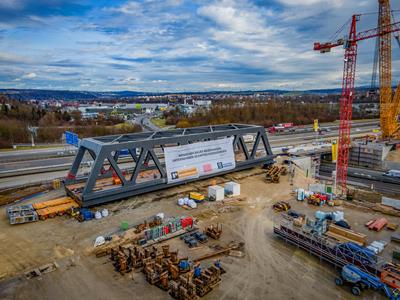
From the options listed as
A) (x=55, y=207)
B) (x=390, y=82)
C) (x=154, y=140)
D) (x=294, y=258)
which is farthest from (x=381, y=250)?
(x=390, y=82)

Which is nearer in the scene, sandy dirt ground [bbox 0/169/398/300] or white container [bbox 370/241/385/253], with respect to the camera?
sandy dirt ground [bbox 0/169/398/300]

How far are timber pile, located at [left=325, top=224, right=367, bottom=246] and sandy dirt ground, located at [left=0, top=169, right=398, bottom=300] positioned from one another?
283 cm

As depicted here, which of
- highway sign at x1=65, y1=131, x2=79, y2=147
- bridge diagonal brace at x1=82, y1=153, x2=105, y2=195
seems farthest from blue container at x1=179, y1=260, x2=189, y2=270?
highway sign at x1=65, y1=131, x2=79, y2=147

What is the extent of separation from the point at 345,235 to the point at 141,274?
13973mm

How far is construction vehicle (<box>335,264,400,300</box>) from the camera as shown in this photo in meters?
14.5

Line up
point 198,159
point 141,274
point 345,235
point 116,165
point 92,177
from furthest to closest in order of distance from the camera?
point 198,159 → point 116,165 → point 92,177 → point 345,235 → point 141,274

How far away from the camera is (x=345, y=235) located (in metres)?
19.8

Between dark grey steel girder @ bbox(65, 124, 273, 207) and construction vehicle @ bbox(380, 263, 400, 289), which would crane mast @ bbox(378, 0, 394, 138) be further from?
construction vehicle @ bbox(380, 263, 400, 289)

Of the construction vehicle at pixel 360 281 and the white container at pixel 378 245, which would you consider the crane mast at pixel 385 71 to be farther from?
the construction vehicle at pixel 360 281

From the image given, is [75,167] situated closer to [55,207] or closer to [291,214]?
[55,207]

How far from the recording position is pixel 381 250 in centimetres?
1873

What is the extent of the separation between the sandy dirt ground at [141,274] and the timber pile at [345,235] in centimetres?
283

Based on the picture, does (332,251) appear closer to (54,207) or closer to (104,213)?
(104,213)

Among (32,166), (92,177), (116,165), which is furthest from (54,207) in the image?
(32,166)
